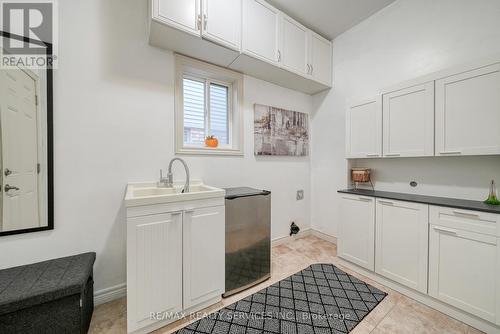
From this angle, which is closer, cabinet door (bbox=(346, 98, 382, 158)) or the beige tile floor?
the beige tile floor

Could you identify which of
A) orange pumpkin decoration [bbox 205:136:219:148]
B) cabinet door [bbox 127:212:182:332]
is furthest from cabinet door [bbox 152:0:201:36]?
cabinet door [bbox 127:212:182:332]

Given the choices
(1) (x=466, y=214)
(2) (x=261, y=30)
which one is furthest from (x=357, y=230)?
(2) (x=261, y=30)

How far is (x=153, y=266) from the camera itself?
134 cm

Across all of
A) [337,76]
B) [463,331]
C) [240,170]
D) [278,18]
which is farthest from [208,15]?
[463,331]

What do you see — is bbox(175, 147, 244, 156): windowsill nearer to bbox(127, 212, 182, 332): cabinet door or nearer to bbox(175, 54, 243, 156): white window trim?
bbox(175, 54, 243, 156): white window trim

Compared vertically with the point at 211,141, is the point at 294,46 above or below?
above

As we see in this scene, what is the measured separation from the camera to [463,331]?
138 centimetres

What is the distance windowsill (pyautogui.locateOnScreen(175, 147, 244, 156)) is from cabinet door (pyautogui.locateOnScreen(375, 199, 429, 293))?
1641 mm

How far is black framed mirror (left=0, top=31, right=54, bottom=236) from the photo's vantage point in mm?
1312

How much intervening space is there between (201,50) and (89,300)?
234 cm

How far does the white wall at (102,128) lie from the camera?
1.53 metres

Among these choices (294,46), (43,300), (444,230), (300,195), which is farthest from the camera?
(300,195)

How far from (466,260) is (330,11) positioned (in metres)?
2.82

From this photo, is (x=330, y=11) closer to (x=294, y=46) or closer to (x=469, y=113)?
(x=294, y=46)
